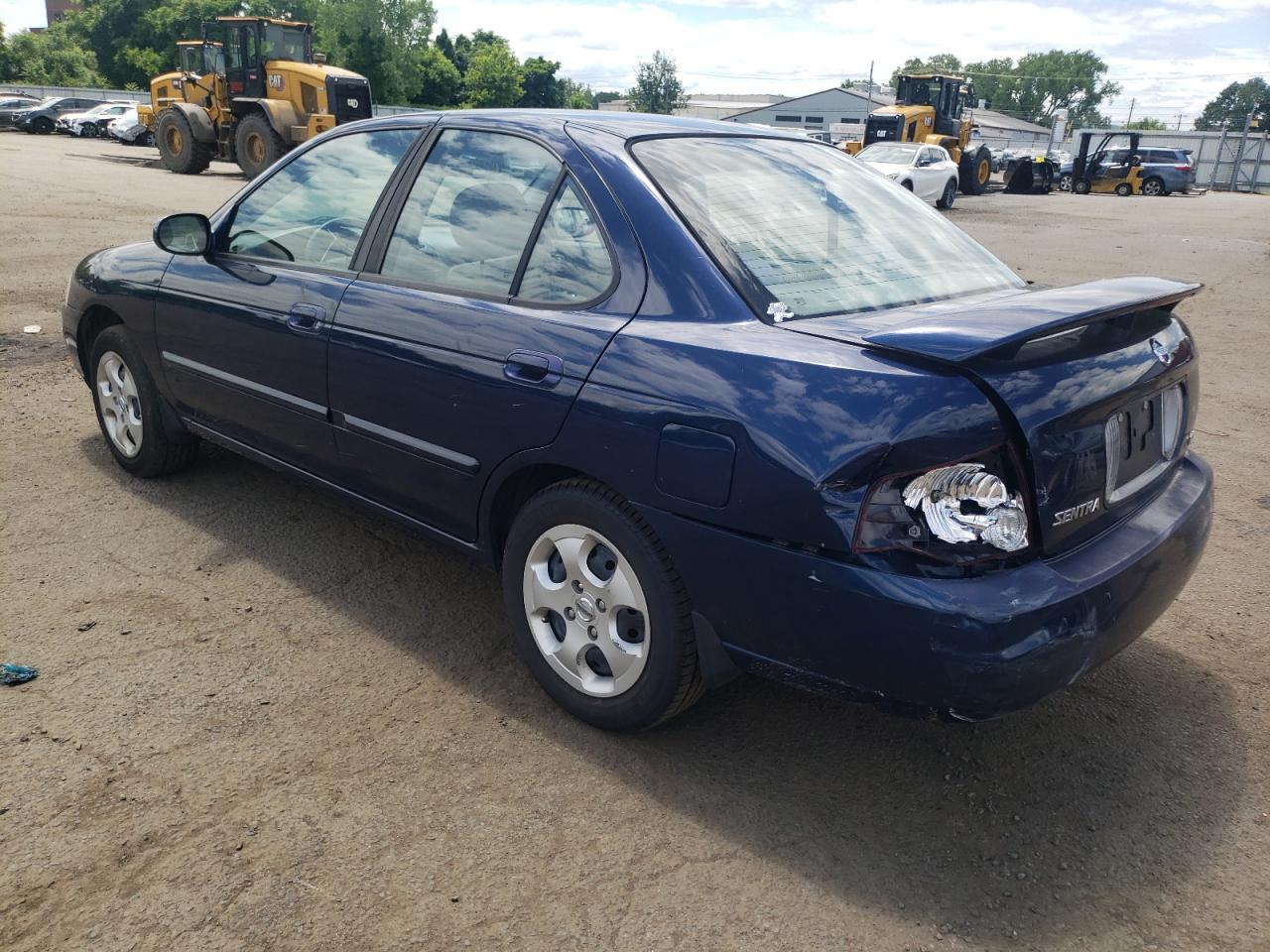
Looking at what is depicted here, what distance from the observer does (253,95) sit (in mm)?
21031

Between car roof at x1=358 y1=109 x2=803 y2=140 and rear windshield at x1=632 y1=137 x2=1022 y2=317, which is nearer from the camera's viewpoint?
rear windshield at x1=632 y1=137 x2=1022 y2=317

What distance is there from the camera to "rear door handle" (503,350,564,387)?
107 inches

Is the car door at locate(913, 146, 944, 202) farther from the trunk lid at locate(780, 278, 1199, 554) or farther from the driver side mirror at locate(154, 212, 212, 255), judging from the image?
the trunk lid at locate(780, 278, 1199, 554)

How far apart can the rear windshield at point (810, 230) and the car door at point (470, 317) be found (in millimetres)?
252

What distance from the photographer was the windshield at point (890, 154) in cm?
2350

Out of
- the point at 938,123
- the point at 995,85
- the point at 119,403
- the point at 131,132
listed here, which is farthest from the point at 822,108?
the point at 119,403

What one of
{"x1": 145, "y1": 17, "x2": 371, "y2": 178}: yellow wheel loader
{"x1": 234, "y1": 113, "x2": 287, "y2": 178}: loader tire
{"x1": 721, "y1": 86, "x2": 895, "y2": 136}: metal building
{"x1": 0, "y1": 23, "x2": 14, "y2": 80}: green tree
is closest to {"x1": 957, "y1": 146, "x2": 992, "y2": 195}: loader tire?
{"x1": 145, "y1": 17, "x2": 371, "y2": 178}: yellow wheel loader

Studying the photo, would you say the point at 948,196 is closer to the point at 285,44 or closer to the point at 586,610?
the point at 285,44

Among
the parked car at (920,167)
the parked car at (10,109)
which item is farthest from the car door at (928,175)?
the parked car at (10,109)

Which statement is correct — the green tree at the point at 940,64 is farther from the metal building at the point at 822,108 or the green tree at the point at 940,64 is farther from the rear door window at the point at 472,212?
the rear door window at the point at 472,212

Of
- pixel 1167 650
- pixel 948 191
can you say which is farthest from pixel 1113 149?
pixel 1167 650

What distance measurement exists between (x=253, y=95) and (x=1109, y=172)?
99.4ft

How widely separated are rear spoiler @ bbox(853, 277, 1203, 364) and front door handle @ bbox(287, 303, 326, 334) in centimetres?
172

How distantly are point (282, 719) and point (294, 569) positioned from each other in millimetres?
1062
